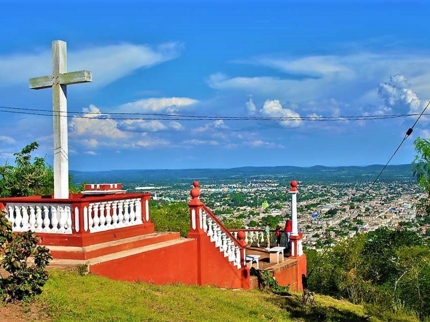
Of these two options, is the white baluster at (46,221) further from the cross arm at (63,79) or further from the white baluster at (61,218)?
the cross arm at (63,79)

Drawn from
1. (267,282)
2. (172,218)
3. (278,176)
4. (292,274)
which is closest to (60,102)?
(267,282)

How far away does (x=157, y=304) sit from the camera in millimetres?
7461

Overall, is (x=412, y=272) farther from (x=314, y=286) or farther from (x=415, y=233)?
(x=415, y=233)

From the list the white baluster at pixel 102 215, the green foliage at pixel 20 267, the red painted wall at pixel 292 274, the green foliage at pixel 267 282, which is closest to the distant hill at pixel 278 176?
the red painted wall at pixel 292 274

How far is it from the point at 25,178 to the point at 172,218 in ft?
33.0

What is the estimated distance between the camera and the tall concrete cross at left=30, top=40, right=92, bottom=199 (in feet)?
32.2

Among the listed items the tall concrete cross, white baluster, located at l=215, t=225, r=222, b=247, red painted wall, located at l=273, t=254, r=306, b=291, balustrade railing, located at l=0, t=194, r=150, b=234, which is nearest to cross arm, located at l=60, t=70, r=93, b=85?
the tall concrete cross

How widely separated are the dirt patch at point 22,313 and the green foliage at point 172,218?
13598 millimetres

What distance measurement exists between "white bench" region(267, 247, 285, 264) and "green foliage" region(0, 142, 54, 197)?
8370 millimetres

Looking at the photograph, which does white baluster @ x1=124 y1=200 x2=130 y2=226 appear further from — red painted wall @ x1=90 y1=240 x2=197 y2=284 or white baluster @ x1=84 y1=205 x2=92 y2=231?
white baluster @ x1=84 y1=205 x2=92 y2=231

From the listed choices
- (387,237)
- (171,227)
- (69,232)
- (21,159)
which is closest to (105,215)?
(69,232)

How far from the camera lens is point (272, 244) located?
1609cm

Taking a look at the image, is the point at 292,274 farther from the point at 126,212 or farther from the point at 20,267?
the point at 20,267

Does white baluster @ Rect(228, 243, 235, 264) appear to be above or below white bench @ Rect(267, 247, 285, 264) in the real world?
above
